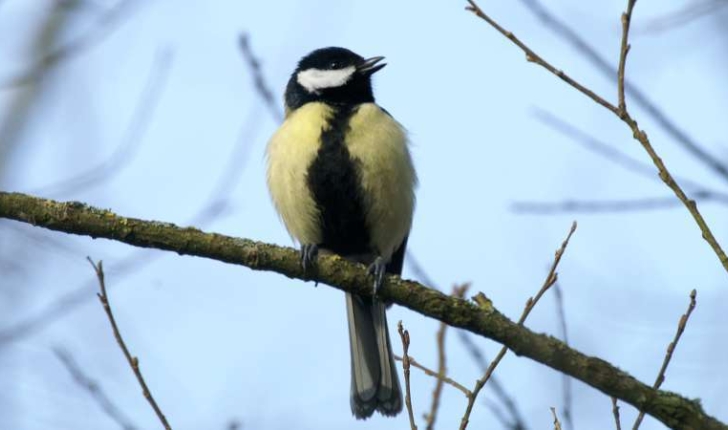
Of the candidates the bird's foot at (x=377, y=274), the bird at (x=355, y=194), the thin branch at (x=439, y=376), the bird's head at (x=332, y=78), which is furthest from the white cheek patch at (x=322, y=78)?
the thin branch at (x=439, y=376)

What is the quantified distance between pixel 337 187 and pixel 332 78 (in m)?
1.03

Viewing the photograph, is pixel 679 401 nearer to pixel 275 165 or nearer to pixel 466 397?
pixel 466 397

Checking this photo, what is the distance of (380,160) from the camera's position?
4.32 m

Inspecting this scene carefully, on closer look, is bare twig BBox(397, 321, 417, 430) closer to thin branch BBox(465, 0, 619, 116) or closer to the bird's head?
thin branch BBox(465, 0, 619, 116)

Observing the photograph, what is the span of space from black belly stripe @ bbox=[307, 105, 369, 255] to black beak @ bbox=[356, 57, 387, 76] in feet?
2.37

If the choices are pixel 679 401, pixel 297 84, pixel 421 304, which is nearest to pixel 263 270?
pixel 421 304

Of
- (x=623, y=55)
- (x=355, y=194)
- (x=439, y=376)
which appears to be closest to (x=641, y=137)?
(x=623, y=55)

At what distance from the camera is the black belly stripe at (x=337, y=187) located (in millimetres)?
4297

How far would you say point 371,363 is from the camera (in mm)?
4605

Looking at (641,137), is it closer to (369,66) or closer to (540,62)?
(540,62)

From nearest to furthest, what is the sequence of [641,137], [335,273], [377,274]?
1. [641,137]
2. [377,274]
3. [335,273]

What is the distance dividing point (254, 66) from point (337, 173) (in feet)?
2.44

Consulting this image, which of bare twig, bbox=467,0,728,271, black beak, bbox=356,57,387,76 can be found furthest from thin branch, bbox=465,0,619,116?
black beak, bbox=356,57,387,76

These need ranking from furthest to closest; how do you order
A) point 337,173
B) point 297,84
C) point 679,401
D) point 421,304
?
point 297,84
point 337,173
point 421,304
point 679,401
